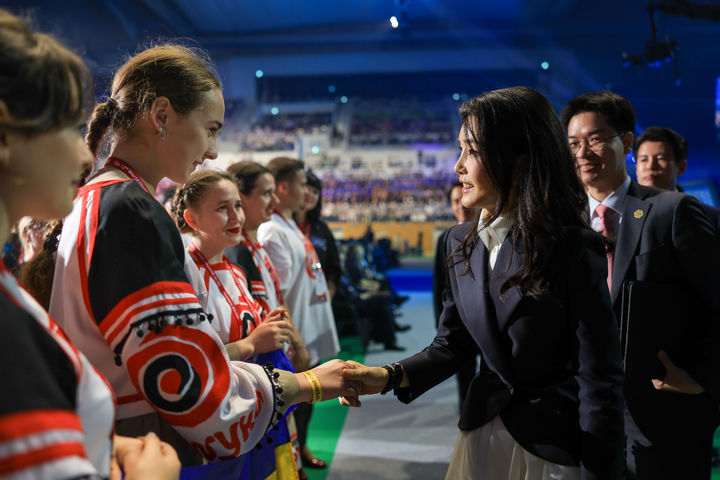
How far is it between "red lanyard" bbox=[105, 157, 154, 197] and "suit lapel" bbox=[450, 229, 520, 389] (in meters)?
0.80

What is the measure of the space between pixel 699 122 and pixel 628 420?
8745mm

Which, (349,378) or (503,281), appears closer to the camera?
(503,281)

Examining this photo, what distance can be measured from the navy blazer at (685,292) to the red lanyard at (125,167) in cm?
147

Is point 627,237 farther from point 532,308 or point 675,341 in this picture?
point 532,308

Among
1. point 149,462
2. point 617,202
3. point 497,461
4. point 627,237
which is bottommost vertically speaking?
point 497,461

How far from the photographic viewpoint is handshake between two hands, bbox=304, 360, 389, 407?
4.83ft

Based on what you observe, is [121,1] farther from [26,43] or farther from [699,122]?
[26,43]

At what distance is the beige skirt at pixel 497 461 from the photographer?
47.3 inches

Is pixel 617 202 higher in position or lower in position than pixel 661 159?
lower

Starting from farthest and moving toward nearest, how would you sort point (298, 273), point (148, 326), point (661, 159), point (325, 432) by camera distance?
1. point (325, 432)
2. point (298, 273)
3. point (661, 159)
4. point (148, 326)

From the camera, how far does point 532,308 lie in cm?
123

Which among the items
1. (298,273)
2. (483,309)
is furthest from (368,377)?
(298,273)

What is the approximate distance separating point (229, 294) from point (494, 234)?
103 cm

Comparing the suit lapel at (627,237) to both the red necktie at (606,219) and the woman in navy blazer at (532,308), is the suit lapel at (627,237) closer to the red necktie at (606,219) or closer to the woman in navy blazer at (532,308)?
the red necktie at (606,219)
